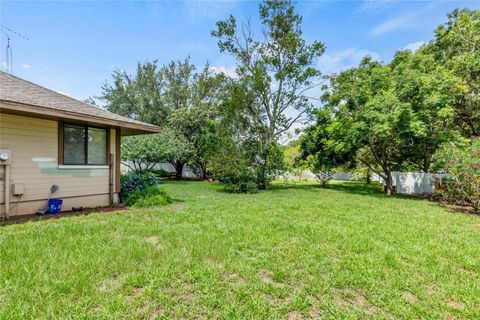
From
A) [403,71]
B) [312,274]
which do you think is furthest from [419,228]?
[403,71]

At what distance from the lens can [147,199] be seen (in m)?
7.46

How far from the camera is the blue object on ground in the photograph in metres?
6.10

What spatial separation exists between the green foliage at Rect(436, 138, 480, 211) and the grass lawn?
3140mm

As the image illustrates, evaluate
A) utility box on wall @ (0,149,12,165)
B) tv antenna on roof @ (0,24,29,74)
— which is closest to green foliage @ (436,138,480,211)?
utility box on wall @ (0,149,12,165)

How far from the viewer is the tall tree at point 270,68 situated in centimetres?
1312

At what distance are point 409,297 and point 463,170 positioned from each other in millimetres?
7061

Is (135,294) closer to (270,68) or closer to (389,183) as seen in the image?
(270,68)

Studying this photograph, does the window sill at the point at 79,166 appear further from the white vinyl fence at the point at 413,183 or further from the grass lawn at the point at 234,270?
the white vinyl fence at the point at 413,183

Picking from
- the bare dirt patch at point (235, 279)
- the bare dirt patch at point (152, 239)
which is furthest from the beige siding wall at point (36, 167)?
the bare dirt patch at point (235, 279)

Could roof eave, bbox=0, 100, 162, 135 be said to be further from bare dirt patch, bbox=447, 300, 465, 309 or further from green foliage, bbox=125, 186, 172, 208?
bare dirt patch, bbox=447, 300, 465, 309

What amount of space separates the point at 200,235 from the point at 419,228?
4984mm

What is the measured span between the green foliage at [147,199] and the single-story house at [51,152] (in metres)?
0.69

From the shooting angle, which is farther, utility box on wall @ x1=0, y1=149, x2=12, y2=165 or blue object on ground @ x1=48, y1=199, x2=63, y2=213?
blue object on ground @ x1=48, y1=199, x2=63, y2=213

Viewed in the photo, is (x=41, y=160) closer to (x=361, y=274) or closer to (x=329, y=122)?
(x=361, y=274)
